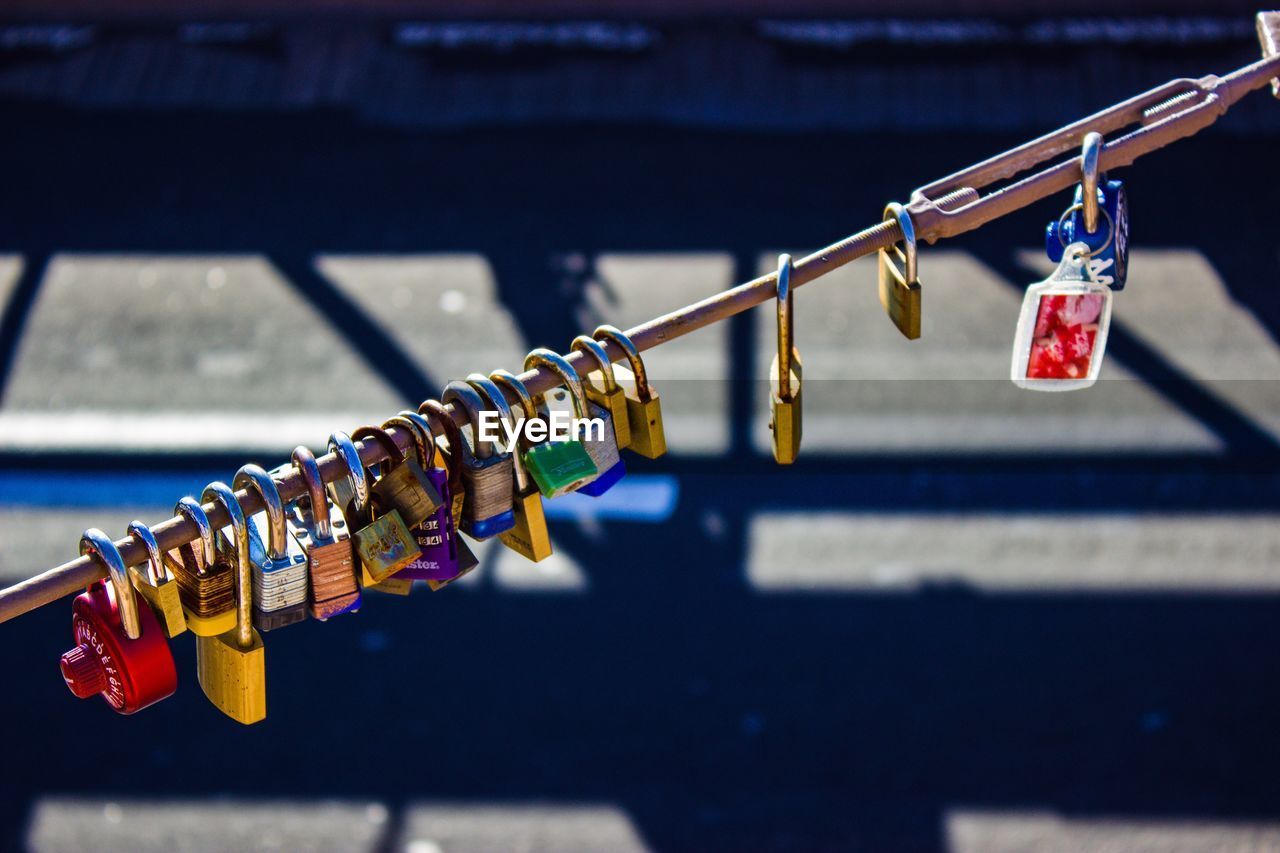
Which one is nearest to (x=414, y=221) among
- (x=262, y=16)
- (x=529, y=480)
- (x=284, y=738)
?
(x=262, y=16)

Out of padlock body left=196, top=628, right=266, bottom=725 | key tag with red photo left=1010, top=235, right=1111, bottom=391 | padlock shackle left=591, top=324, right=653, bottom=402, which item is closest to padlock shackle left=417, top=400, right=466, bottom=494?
padlock shackle left=591, top=324, right=653, bottom=402

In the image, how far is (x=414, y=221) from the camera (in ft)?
30.6

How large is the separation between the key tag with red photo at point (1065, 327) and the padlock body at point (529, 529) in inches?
29.3

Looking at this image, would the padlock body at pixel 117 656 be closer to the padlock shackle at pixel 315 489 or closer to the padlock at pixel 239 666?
the padlock at pixel 239 666

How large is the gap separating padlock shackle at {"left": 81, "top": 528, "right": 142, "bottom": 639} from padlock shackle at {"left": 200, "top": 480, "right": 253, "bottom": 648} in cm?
11

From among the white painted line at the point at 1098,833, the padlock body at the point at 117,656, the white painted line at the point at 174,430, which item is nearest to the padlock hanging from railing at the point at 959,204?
the padlock body at the point at 117,656

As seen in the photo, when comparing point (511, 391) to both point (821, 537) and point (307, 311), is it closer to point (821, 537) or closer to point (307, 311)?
point (821, 537)

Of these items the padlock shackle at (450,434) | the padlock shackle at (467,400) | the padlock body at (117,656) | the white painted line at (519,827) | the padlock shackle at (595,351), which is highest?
the padlock shackle at (595,351)

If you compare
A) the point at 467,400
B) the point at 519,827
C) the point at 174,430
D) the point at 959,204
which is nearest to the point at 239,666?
the point at 467,400

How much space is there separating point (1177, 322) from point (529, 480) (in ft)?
22.8

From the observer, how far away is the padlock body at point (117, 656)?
1.88 m

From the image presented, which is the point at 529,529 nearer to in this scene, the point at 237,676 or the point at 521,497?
the point at 521,497

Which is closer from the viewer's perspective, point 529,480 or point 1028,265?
point 529,480

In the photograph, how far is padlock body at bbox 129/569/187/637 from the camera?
1.87 metres
